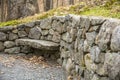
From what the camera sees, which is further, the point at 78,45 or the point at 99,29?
the point at 78,45

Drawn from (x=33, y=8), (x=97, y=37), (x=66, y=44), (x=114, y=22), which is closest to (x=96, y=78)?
(x=97, y=37)

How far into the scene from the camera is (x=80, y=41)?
248 inches

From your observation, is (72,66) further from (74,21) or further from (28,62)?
(28,62)

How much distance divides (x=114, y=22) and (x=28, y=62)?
4885 millimetres

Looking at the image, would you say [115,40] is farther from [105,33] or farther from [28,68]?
[28,68]

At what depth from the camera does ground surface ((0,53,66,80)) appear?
730 centimetres

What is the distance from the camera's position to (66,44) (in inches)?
306

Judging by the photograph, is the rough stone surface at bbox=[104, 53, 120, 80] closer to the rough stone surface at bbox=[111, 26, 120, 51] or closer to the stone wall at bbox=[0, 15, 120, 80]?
the stone wall at bbox=[0, 15, 120, 80]

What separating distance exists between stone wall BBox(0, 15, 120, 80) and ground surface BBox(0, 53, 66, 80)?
34 centimetres

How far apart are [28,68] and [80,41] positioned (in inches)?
96.5

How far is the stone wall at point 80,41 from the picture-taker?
4.41m

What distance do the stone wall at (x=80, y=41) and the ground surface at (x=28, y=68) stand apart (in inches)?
13.3

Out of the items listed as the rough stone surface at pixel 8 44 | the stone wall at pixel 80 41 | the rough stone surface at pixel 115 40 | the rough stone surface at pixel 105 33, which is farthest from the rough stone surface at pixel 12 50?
the rough stone surface at pixel 115 40

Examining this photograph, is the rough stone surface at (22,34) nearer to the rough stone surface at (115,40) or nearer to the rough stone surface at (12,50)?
the rough stone surface at (12,50)
